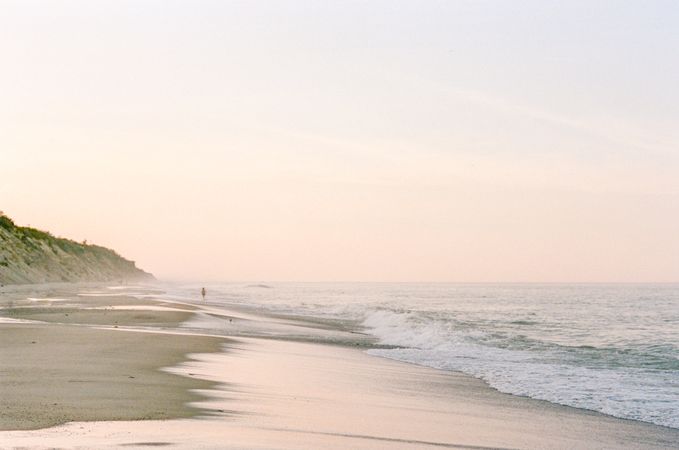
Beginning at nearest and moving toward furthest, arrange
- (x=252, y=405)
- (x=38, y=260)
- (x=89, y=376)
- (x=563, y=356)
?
(x=252, y=405)
(x=89, y=376)
(x=563, y=356)
(x=38, y=260)

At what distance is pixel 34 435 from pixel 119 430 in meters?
0.91

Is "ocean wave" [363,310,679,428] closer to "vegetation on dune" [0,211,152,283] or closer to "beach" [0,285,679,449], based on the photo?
"beach" [0,285,679,449]

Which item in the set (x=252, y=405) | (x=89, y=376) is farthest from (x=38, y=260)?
(x=252, y=405)

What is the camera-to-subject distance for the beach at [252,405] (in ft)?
27.5

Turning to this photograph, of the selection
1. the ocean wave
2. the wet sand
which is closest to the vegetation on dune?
the ocean wave

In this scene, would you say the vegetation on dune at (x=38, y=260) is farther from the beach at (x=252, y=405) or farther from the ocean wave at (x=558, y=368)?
the beach at (x=252, y=405)

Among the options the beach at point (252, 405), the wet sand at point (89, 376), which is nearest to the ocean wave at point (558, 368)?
the beach at point (252, 405)

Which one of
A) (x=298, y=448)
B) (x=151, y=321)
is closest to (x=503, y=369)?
(x=298, y=448)

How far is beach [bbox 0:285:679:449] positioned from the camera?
839cm

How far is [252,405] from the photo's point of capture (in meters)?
10.8

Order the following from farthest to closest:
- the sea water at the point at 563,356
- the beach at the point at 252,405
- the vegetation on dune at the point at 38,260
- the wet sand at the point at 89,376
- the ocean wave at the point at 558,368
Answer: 1. the vegetation on dune at the point at 38,260
2. the sea water at the point at 563,356
3. the ocean wave at the point at 558,368
4. the wet sand at the point at 89,376
5. the beach at the point at 252,405

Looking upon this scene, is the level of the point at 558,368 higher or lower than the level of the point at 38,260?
lower

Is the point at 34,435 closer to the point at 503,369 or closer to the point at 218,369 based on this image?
the point at 218,369

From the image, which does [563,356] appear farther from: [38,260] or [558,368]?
[38,260]
